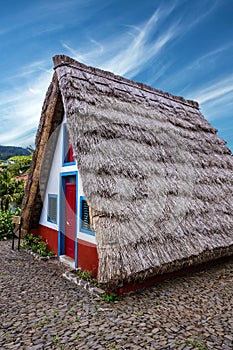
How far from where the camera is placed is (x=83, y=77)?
22.2 feet

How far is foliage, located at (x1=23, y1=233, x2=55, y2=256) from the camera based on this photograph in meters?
8.23

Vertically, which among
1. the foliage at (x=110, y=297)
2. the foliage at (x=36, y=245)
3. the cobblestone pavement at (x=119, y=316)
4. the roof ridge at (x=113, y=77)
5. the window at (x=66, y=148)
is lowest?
the cobblestone pavement at (x=119, y=316)

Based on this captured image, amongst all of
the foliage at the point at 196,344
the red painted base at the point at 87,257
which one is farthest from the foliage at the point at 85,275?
the foliage at the point at 196,344

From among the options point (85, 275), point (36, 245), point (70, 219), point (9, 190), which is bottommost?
point (85, 275)

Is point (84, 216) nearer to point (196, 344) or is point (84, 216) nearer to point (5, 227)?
point (196, 344)

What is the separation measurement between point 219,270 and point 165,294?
2.20m

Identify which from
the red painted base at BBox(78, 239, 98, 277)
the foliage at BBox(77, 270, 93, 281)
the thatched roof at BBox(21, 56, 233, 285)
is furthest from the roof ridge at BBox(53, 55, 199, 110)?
the foliage at BBox(77, 270, 93, 281)

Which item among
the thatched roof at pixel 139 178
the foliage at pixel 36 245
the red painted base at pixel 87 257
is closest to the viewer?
the thatched roof at pixel 139 178

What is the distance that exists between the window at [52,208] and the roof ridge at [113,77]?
3668 millimetres

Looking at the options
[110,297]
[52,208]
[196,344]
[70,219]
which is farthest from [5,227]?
[196,344]

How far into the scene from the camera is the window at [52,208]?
8.25m

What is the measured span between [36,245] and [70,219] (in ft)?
6.68

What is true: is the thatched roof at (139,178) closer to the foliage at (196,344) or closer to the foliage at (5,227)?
the foliage at (196,344)

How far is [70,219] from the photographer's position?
7.62 metres
